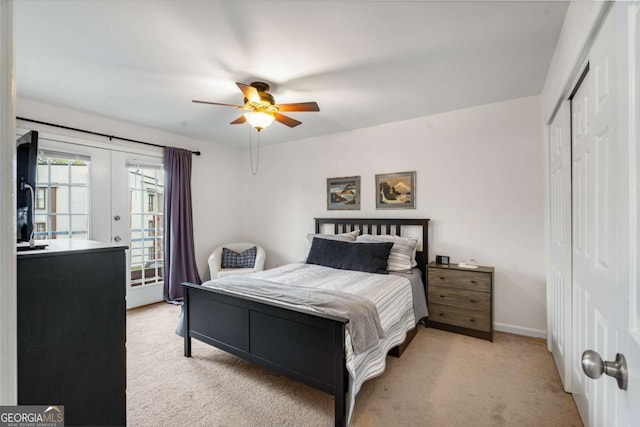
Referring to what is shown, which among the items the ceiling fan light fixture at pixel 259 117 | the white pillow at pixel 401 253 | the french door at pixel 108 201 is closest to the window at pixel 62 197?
the french door at pixel 108 201

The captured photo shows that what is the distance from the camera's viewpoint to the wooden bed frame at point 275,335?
175 centimetres

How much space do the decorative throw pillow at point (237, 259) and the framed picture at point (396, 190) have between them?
2.21 m

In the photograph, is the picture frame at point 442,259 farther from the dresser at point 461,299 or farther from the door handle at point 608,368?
the door handle at point 608,368

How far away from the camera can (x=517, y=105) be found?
301cm

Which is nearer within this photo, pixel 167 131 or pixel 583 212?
pixel 583 212

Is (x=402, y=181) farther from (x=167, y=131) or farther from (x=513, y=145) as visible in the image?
(x=167, y=131)

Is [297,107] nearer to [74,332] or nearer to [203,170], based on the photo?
[74,332]

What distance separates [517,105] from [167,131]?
178 inches

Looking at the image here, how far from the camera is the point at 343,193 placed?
421 centimetres

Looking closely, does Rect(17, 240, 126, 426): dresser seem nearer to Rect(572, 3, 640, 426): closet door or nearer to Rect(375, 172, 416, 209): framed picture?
Rect(572, 3, 640, 426): closet door

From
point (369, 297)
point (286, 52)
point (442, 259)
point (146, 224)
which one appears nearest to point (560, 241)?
point (442, 259)

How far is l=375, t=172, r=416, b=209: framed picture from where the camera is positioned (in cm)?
364

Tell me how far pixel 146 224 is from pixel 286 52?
327 cm

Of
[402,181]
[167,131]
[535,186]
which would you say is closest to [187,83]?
[167,131]
